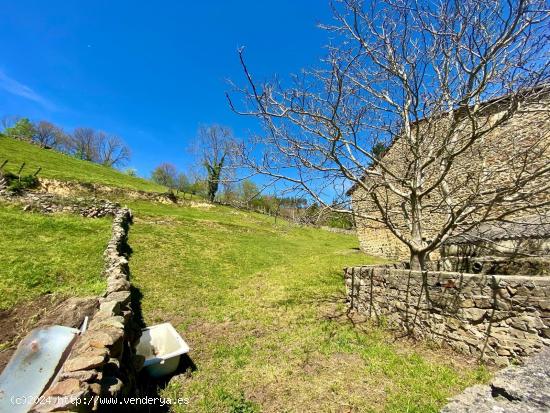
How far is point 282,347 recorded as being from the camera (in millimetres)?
5297

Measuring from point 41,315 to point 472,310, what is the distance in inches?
306

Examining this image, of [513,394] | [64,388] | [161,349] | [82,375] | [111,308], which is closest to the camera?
[513,394]

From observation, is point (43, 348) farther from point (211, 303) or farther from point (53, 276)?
point (53, 276)

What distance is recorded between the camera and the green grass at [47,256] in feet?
22.1

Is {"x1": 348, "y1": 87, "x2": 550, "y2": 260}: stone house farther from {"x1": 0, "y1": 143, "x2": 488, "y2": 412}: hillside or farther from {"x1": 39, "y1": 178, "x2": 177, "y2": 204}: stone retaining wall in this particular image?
{"x1": 39, "y1": 178, "x2": 177, "y2": 204}: stone retaining wall

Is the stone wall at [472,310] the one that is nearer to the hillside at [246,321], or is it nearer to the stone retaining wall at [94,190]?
the hillside at [246,321]

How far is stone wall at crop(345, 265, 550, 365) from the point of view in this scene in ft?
13.4

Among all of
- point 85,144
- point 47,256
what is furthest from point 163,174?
point 47,256

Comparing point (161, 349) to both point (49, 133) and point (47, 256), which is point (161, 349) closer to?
point (47, 256)

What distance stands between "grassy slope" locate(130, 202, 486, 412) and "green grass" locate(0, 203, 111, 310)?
139 cm

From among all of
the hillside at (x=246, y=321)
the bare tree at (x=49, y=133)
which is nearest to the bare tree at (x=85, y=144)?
the bare tree at (x=49, y=133)

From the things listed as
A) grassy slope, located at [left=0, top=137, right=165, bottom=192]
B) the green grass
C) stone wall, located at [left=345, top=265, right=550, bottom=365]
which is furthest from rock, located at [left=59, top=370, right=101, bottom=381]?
grassy slope, located at [left=0, top=137, right=165, bottom=192]

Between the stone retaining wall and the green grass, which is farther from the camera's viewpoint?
the stone retaining wall

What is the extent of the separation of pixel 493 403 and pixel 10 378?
4288 mm
